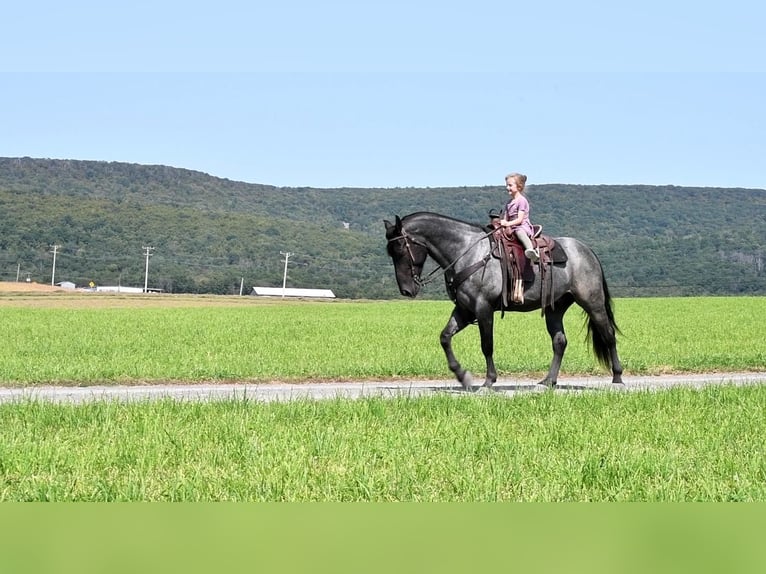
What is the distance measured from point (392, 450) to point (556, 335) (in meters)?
9.32

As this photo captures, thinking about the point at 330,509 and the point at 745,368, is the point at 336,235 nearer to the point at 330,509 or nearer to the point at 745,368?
the point at 745,368

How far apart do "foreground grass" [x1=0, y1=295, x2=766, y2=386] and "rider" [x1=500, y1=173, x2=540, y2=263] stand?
3311 millimetres

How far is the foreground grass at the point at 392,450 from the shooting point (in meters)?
5.97

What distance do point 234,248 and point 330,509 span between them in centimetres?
18698

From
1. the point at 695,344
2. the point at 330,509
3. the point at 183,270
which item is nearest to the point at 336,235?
the point at 183,270

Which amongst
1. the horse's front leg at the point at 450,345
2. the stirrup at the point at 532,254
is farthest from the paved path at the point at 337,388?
the stirrup at the point at 532,254

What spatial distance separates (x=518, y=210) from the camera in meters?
15.5

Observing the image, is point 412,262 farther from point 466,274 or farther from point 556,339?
point 556,339

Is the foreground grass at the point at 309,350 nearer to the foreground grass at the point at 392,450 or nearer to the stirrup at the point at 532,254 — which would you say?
the stirrup at the point at 532,254

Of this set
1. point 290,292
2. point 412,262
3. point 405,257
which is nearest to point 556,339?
point 412,262

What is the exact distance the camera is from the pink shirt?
1540cm

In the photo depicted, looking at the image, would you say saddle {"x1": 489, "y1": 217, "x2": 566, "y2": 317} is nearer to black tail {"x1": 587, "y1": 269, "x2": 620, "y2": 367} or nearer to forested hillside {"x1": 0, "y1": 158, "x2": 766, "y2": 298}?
black tail {"x1": 587, "y1": 269, "x2": 620, "y2": 367}

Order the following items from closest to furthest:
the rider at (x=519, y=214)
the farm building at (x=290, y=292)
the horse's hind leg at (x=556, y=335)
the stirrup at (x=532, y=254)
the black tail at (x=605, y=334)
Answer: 1. the rider at (x=519, y=214)
2. the stirrup at (x=532, y=254)
3. the horse's hind leg at (x=556, y=335)
4. the black tail at (x=605, y=334)
5. the farm building at (x=290, y=292)

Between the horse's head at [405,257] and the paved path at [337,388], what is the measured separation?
5.23ft
